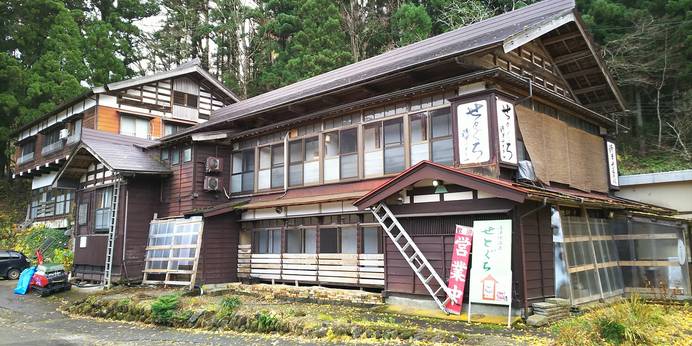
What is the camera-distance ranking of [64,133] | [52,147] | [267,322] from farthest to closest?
[52,147], [64,133], [267,322]

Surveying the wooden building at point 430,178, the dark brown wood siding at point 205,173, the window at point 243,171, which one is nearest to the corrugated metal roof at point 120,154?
the wooden building at point 430,178

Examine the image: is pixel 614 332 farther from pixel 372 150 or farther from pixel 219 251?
pixel 219 251

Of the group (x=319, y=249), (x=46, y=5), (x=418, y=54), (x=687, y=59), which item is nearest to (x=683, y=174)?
(x=418, y=54)

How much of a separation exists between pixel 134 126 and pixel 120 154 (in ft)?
26.9

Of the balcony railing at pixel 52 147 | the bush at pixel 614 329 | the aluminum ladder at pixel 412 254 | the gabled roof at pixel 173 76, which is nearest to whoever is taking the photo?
the bush at pixel 614 329

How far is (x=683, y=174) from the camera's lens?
1564cm

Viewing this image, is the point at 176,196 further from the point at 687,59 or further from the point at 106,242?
the point at 687,59

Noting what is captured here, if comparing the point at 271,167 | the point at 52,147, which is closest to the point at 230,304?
the point at 271,167

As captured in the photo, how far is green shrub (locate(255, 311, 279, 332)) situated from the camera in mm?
11039

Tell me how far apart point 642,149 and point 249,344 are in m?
26.7

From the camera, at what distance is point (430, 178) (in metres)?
11.6

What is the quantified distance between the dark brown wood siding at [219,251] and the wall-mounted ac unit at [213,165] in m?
1.95

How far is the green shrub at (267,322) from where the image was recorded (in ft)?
36.2

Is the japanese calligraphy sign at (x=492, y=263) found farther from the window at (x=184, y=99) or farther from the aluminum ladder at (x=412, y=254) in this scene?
the window at (x=184, y=99)
